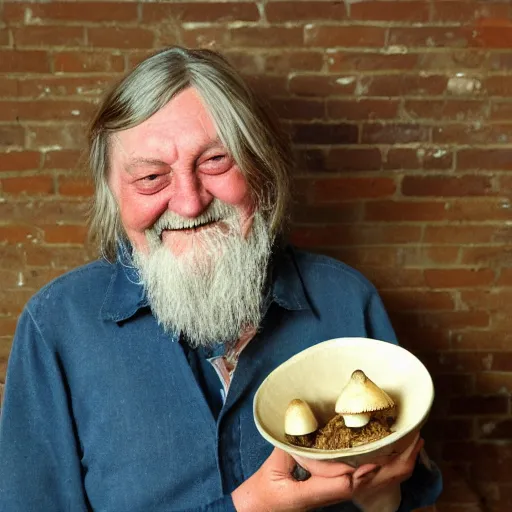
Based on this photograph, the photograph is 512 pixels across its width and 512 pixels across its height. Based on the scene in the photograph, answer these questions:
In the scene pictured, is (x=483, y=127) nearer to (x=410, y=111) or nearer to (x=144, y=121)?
(x=410, y=111)

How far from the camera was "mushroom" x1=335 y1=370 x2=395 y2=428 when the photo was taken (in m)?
0.92

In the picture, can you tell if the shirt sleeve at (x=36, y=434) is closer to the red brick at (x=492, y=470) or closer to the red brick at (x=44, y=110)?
the red brick at (x=44, y=110)

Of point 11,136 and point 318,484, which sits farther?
point 11,136

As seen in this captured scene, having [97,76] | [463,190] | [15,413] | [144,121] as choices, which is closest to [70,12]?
[97,76]

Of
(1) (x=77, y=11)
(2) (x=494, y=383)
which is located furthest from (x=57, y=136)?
(2) (x=494, y=383)

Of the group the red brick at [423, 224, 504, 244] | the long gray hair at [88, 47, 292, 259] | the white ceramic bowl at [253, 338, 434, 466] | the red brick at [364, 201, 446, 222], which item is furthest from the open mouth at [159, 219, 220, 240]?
the red brick at [423, 224, 504, 244]

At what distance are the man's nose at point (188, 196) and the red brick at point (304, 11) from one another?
654mm

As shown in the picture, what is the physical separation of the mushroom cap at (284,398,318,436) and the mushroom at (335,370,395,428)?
42 millimetres

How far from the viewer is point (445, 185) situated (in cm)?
173

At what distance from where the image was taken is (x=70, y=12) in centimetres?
159

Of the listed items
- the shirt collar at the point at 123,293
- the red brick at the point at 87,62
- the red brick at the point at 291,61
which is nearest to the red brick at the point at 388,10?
the red brick at the point at 291,61

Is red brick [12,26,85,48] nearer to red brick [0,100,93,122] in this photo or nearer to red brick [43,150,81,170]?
red brick [0,100,93,122]

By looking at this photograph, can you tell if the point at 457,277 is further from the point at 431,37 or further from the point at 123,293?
the point at 123,293

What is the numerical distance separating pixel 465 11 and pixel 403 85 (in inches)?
8.6
